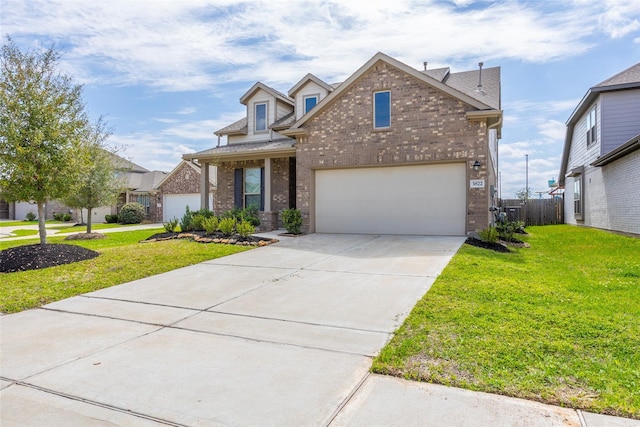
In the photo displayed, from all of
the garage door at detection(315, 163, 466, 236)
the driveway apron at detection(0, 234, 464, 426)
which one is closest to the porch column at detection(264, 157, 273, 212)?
the garage door at detection(315, 163, 466, 236)

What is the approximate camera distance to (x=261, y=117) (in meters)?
18.0

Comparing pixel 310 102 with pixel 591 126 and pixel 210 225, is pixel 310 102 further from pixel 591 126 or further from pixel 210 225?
pixel 591 126

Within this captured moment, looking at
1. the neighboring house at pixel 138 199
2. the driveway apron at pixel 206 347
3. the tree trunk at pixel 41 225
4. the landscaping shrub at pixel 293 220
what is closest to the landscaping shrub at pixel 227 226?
the landscaping shrub at pixel 293 220

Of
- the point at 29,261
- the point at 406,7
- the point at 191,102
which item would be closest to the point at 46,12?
the point at 29,261

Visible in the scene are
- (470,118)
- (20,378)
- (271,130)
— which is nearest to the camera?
(20,378)

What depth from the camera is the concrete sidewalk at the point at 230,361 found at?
2699 mm

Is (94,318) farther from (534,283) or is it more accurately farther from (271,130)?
(271,130)

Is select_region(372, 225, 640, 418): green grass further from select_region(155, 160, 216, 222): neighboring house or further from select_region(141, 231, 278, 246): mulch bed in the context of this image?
select_region(155, 160, 216, 222): neighboring house

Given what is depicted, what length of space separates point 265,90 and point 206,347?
15.2 meters

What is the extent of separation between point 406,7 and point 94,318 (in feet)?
29.2

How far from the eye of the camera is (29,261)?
8367mm

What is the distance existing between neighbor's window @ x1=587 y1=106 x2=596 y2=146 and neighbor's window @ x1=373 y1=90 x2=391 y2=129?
1041 cm

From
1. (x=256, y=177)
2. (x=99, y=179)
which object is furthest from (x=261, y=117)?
(x=99, y=179)

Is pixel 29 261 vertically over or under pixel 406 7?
under
